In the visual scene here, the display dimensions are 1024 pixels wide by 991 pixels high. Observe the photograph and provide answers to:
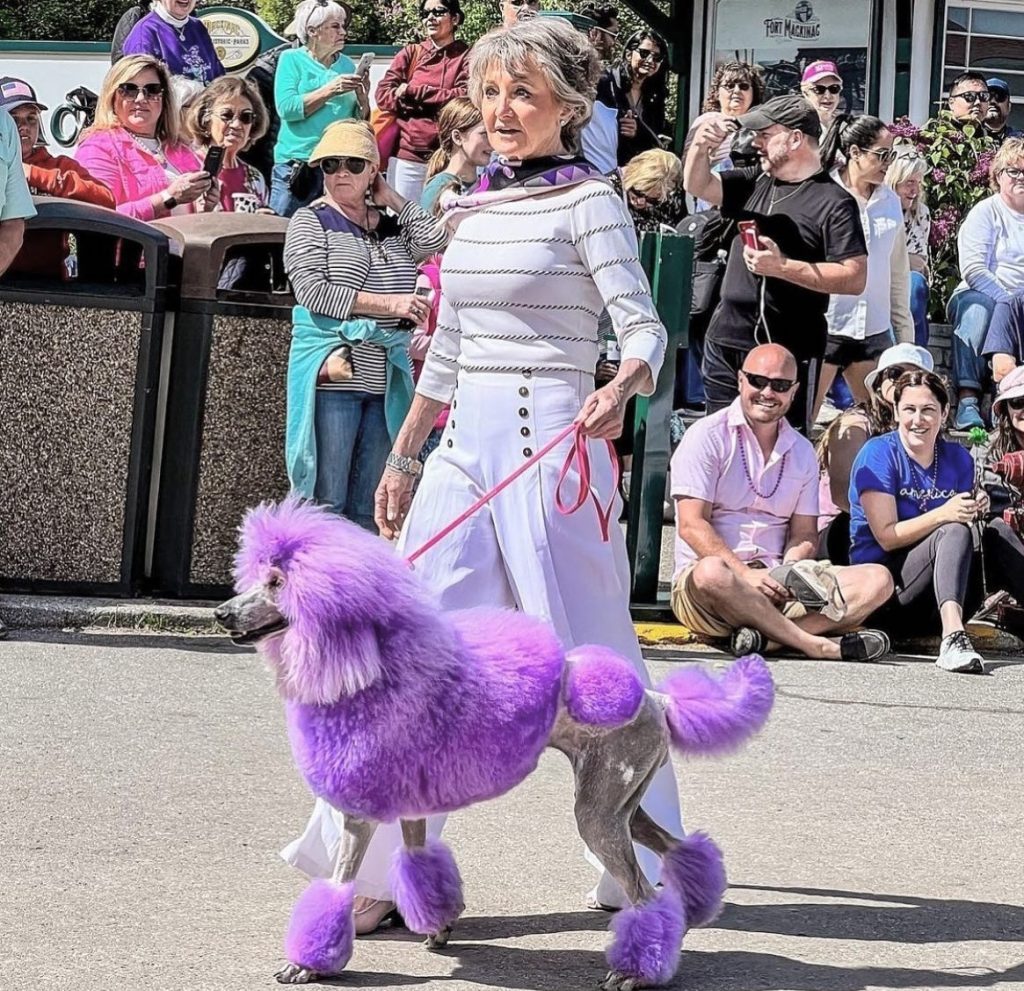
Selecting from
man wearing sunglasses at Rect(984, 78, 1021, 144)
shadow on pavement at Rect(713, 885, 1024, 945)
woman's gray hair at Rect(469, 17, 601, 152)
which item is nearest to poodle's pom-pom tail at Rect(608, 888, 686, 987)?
shadow on pavement at Rect(713, 885, 1024, 945)

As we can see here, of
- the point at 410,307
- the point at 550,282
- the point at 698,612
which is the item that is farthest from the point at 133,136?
the point at 550,282

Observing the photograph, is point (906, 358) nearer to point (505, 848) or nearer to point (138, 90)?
point (138, 90)

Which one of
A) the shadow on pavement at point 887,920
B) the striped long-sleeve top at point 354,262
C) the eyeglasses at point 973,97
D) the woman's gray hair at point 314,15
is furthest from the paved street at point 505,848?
the eyeglasses at point 973,97

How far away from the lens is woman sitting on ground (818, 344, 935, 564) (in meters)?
8.84

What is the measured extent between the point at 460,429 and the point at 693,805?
170 cm

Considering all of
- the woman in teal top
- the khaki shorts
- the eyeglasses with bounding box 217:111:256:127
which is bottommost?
the khaki shorts

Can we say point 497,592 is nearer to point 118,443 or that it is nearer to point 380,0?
point 118,443

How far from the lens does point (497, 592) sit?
179 inches

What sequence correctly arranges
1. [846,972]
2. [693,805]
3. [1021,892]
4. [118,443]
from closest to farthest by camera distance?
[846,972], [1021,892], [693,805], [118,443]

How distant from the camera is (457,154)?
31.1 ft

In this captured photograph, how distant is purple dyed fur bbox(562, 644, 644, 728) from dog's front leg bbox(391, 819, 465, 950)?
50cm

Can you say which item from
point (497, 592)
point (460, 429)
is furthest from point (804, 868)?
point (460, 429)

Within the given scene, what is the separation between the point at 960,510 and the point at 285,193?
439 centimetres

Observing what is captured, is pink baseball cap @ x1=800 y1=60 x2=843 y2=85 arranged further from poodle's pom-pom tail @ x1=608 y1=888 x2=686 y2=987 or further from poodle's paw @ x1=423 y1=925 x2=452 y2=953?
poodle's pom-pom tail @ x1=608 y1=888 x2=686 y2=987
